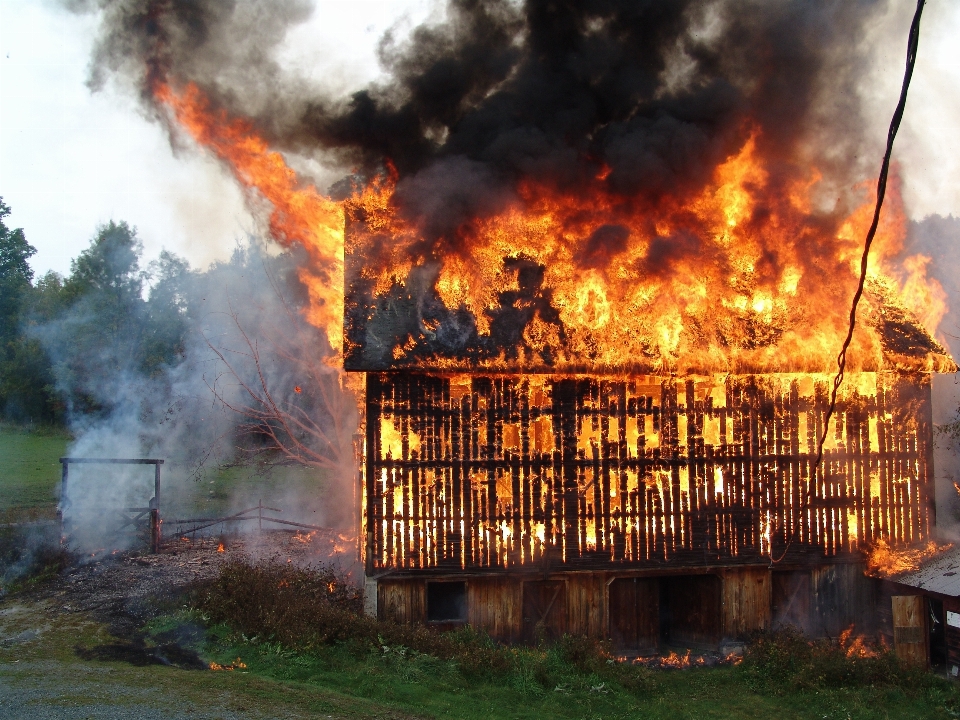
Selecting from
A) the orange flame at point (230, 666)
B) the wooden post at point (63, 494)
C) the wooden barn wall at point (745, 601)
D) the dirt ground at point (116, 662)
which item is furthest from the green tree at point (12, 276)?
the wooden barn wall at point (745, 601)

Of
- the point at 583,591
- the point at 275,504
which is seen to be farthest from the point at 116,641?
the point at 275,504

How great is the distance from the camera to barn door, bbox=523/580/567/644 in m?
15.0

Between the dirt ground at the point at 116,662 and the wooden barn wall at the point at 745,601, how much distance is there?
334 inches

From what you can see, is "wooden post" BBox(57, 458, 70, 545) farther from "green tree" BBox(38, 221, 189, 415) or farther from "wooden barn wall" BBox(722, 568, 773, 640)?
"wooden barn wall" BBox(722, 568, 773, 640)

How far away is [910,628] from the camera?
14.2 meters

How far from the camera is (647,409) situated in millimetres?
15203

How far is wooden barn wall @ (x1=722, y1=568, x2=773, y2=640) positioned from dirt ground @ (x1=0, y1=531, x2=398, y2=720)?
8.49m

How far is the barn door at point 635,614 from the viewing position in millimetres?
15781

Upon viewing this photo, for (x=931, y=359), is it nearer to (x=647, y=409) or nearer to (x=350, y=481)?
(x=647, y=409)

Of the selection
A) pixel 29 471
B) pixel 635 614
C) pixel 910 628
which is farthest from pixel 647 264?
pixel 29 471

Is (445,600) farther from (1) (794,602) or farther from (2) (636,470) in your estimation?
(1) (794,602)

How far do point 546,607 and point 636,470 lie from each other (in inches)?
134

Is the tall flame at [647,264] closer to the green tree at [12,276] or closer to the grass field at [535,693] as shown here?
the grass field at [535,693]

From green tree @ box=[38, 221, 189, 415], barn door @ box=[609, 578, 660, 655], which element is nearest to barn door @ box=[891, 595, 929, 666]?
barn door @ box=[609, 578, 660, 655]
